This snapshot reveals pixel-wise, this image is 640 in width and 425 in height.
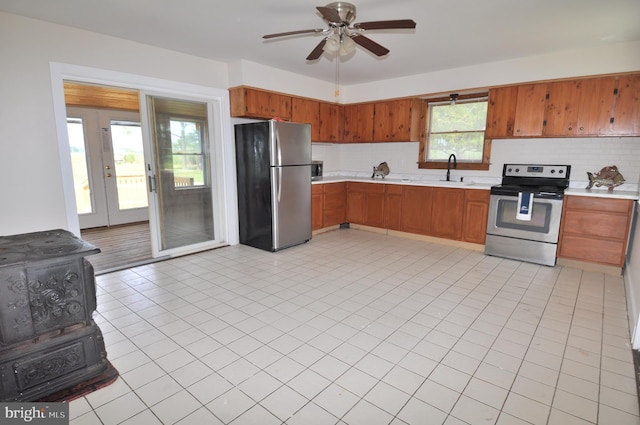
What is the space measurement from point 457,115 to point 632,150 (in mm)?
2114

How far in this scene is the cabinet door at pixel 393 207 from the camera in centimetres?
517

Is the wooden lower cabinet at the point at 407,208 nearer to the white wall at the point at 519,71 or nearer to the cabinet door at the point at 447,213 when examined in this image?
the cabinet door at the point at 447,213

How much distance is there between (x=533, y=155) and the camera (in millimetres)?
4375

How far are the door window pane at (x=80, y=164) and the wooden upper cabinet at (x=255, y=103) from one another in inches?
124

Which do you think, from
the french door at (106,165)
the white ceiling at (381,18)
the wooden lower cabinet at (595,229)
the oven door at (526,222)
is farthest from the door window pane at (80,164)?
the wooden lower cabinet at (595,229)

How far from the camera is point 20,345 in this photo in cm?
170

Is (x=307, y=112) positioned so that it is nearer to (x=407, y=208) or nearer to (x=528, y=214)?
(x=407, y=208)

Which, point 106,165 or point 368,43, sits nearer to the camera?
point 368,43

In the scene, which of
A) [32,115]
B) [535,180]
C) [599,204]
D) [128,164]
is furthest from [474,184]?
[128,164]

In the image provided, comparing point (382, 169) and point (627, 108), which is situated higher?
point (627, 108)

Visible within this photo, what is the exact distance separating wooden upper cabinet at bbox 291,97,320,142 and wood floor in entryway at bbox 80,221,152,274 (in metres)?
2.96

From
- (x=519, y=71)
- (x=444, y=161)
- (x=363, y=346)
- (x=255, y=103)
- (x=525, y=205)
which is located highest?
(x=519, y=71)

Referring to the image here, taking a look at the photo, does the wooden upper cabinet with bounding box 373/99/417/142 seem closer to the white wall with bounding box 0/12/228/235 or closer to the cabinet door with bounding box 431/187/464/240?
the cabinet door with bounding box 431/187/464/240

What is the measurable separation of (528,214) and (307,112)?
3475 mm
